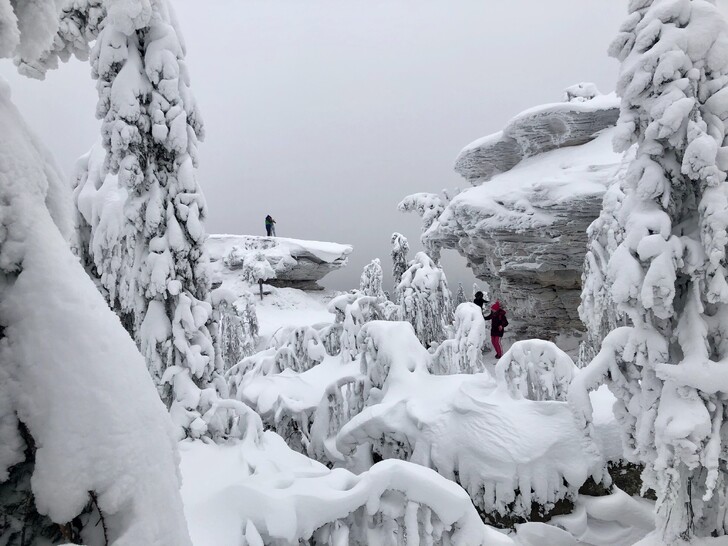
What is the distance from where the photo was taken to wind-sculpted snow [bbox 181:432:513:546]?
3.29m

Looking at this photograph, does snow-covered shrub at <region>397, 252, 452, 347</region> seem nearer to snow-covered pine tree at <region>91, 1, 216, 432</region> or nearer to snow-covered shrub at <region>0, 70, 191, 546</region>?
snow-covered pine tree at <region>91, 1, 216, 432</region>

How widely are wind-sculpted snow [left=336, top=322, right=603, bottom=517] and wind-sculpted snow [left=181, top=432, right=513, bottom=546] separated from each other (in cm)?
293

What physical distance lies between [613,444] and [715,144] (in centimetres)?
484

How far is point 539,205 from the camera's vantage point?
19.5 meters

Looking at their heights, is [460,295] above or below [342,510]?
below

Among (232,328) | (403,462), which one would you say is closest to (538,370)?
(403,462)

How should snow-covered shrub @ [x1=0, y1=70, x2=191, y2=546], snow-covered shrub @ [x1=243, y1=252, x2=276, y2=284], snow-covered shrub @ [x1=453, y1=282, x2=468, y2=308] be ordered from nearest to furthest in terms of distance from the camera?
snow-covered shrub @ [x1=0, y1=70, x2=191, y2=546] < snow-covered shrub @ [x1=243, y1=252, x2=276, y2=284] < snow-covered shrub @ [x1=453, y1=282, x2=468, y2=308]

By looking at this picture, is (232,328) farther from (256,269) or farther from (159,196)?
(256,269)

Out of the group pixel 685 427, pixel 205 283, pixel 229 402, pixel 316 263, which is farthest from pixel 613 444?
pixel 316 263

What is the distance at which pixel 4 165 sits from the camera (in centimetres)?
100

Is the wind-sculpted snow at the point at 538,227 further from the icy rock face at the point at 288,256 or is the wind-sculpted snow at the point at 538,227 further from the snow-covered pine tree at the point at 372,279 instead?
the icy rock face at the point at 288,256

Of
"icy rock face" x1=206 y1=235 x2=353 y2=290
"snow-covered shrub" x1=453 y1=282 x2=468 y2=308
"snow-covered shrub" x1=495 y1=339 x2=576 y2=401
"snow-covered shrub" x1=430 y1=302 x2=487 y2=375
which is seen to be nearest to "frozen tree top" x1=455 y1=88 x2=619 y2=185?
"snow-covered shrub" x1=430 y1=302 x2=487 y2=375

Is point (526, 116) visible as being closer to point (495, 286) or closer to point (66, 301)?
point (495, 286)

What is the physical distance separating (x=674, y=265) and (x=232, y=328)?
18.9 metres
